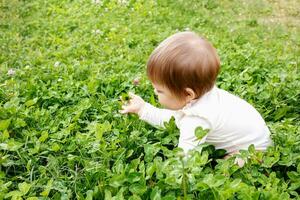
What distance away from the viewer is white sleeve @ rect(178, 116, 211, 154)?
2.49 meters

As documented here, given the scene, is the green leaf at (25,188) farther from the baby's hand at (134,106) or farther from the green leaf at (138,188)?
the baby's hand at (134,106)

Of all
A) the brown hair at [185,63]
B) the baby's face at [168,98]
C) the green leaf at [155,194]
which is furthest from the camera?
the baby's face at [168,98]

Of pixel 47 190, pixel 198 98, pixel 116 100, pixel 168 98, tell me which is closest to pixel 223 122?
pixel 198 98

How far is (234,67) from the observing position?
3951 mm

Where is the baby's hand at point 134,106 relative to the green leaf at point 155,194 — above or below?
below

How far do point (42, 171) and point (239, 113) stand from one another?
1.09 metres

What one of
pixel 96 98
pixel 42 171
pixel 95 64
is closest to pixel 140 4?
pixel 95 64

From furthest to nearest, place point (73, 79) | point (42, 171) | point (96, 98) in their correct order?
point (73, 79)
point (96, 98)
point (42, 171)

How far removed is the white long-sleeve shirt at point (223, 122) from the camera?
2.57 m

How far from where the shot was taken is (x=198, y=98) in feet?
8.64

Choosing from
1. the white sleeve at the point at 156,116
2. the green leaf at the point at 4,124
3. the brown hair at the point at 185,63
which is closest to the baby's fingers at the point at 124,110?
the white sleeve at the point at 156,116

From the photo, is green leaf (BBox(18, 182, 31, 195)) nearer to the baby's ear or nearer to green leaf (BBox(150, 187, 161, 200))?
green leaf (BBox(150, 187, 161, 200))

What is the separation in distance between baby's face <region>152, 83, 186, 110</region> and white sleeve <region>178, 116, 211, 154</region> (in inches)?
4.0

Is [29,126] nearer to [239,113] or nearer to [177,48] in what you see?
[177,48]
